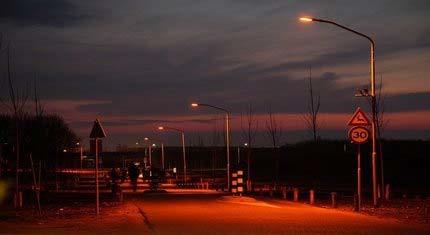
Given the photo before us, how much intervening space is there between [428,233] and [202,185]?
164 ft

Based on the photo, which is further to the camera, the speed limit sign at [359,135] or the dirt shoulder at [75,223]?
the speed limit sign at [359,135]

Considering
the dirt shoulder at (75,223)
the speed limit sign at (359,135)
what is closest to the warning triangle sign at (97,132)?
the dirt shoulder at (75,223)

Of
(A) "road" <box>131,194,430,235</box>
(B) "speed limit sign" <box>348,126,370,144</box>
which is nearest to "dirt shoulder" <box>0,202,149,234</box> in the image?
(A) "road" <box>131,194,430,235</box>

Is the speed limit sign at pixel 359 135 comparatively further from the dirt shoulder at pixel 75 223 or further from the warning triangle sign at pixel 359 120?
the dirt shoulder at pixel 75 223

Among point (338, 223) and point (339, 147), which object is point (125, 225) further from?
point (339, 147)

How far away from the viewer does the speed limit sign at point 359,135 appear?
26922 mm

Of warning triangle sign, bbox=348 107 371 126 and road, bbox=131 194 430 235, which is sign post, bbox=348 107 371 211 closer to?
warning triangle sign, bbox=348 107 371 126

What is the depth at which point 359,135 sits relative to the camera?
26953 millimetres

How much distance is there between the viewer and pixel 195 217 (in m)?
24.5

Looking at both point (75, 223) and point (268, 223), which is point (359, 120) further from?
point (75, 223)

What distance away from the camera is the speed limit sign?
26.9m

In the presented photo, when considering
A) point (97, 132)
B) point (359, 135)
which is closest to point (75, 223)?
point (97, 132)

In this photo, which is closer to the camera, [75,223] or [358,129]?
[75,223]

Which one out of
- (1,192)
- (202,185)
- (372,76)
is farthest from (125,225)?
(202,185)
